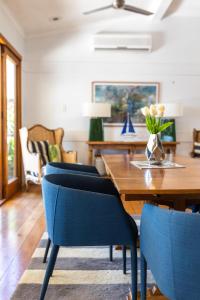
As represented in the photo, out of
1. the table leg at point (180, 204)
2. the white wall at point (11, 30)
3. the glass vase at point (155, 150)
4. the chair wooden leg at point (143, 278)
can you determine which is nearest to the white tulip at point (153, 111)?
the glass vase at point (155, 150)

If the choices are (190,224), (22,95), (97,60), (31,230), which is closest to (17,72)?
(22,95)

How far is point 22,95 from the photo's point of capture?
512 cm

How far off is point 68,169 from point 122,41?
337 cm

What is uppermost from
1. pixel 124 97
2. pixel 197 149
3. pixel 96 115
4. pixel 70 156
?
pixel 124 97

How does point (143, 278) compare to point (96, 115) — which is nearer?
point (143, 278)

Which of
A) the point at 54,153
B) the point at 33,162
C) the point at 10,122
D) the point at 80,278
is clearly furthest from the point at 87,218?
the point at 10,122

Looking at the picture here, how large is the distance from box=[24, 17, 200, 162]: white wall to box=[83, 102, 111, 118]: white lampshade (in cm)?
43

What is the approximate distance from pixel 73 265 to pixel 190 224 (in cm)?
138

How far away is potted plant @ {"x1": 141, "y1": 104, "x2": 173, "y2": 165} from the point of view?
2.42m

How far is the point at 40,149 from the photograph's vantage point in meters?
4.68

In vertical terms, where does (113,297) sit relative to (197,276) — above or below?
below

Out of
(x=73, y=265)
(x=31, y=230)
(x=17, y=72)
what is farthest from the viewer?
(x=17, y=72)

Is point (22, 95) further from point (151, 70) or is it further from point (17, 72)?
point (151, 70)

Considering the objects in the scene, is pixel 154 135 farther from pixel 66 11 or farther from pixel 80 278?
pixel 66 11
